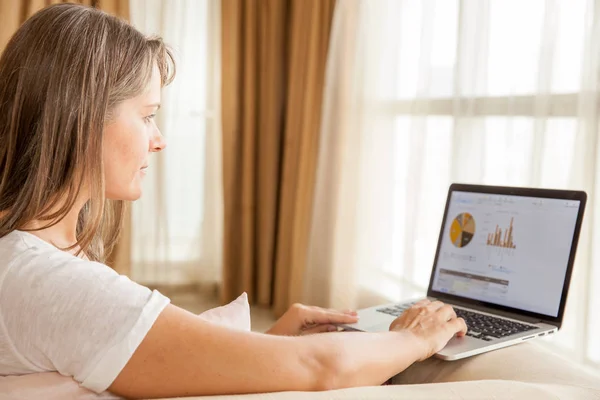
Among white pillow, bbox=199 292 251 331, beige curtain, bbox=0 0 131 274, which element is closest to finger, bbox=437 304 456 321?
white pillow, bbox=199 292 251 331

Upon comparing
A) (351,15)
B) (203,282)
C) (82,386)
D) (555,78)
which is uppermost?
(351,15)

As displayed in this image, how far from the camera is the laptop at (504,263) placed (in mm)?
1336

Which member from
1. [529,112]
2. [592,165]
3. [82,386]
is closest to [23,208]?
[82,386]

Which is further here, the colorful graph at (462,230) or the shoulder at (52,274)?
the colorful graph at (462,230)

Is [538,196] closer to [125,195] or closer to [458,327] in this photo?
[458,327]

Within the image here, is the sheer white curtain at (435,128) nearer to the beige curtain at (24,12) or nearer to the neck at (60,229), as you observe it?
the beige curtain at (24,12)

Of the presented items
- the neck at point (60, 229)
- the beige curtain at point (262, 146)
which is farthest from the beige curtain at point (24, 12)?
the neck at point (60, 229)

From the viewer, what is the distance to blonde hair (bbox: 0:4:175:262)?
0.91 m

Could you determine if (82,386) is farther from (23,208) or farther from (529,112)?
(529,112)

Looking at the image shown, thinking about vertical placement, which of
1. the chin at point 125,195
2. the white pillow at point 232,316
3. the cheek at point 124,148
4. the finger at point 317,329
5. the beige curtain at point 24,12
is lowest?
the finger at point 317,329

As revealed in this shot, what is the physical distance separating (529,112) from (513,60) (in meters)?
0.17

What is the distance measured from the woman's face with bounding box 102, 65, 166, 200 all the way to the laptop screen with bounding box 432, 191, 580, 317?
0.78 m

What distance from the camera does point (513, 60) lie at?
204 cm

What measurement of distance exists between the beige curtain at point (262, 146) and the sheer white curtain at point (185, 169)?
14 centimetres
